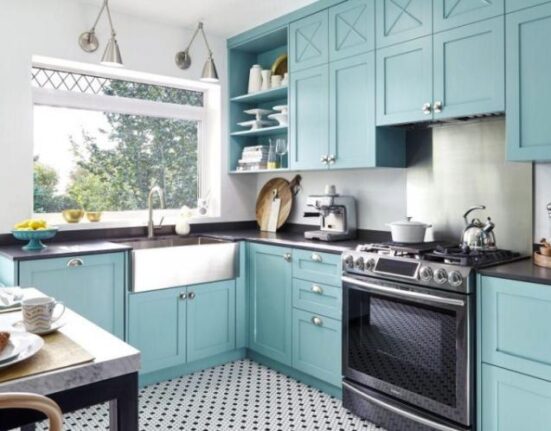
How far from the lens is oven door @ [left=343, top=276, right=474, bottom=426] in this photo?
2.13 meters

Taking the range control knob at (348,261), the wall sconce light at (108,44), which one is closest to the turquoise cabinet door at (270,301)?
the range control knob at (348,261)

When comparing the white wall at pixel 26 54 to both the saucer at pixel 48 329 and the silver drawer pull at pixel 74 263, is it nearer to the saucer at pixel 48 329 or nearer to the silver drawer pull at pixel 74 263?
the silver drawer pull at pixel 74 263

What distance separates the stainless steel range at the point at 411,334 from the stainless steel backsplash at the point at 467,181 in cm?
21

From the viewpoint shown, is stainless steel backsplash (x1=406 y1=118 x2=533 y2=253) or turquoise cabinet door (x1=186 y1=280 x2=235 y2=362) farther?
turquoise cabinet door (x1=186 y1=280 x2=235 y2=362)

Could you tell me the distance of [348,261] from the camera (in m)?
2.61

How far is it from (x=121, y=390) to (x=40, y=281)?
1784 millimetres

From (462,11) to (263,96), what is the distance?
1772 millimetres

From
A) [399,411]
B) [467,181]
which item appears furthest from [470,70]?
[399,411]

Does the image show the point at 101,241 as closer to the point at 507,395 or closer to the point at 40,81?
the point at 40,81

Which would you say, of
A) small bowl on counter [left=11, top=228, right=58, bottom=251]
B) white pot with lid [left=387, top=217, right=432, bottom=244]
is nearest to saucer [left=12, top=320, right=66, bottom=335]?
small bowl on counter [left=11, top=228, right=58, bottom=251]

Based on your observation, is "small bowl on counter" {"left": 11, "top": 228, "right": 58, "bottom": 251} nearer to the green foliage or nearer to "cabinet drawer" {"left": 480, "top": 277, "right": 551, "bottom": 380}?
the green foliage

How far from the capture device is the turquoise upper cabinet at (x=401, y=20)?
99.7 inches

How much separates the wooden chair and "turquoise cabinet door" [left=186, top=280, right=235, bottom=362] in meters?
2.30

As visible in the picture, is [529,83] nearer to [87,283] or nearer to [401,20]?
[401,20]
